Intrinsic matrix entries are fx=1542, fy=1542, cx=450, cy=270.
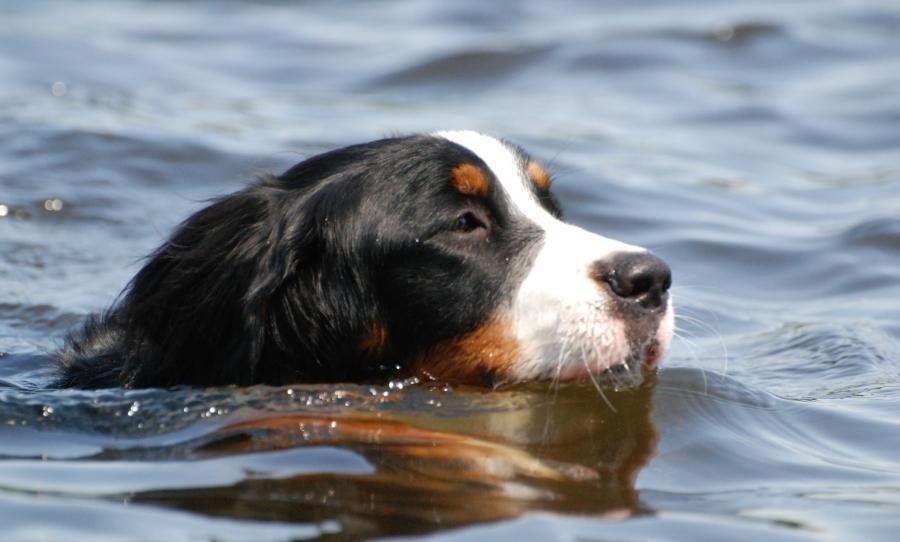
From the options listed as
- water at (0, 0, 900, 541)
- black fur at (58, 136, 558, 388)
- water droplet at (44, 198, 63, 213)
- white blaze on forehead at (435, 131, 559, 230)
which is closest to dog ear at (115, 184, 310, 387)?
black fur at (58, 136, 558, 388)

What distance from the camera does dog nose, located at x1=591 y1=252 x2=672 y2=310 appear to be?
5.25m

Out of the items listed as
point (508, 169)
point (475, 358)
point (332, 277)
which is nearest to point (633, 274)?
point (475, 358)

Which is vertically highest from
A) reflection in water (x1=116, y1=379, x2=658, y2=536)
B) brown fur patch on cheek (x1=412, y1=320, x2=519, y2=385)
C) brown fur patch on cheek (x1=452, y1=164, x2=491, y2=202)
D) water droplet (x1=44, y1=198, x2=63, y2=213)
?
water droplet (x1=44, y1=198, x2=63, y2=213)

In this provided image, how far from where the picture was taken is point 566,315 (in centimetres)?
528

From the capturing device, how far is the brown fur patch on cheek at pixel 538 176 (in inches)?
231

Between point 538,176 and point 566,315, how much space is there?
818 millimetres

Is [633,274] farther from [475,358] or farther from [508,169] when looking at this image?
[508,169]

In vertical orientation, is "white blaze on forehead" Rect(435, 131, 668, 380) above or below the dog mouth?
above

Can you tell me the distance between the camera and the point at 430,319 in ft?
17.8

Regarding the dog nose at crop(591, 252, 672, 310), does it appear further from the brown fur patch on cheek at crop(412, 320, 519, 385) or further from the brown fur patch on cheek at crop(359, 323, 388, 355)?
the brown fur patch on cheek at crop(359, 323, 388, 355)

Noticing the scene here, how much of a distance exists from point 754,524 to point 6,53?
10.8 meters

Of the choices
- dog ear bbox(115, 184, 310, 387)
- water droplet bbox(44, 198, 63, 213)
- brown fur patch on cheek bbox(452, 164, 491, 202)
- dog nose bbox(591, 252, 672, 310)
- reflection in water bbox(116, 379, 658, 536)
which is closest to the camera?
reflection in water bbox(116, 379, 658, 536)

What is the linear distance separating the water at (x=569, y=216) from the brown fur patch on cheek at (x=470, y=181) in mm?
724

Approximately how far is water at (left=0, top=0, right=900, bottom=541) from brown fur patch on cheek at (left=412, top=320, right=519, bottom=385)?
0.09 m
